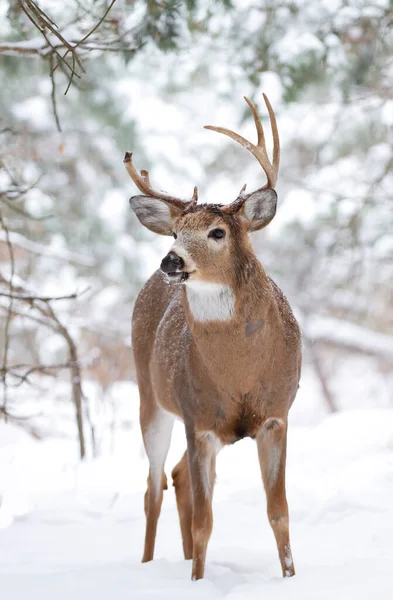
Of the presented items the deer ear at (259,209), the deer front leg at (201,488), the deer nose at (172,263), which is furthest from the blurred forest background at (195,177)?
the deer nose at (172,263)

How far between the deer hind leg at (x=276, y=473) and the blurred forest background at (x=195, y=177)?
427cm

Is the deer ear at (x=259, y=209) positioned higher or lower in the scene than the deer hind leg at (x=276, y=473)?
higher

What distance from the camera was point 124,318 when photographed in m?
15.8

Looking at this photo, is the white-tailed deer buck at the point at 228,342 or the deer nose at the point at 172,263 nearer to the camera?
the deer nose at the point at 172,263

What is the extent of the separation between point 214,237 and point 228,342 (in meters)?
0.46

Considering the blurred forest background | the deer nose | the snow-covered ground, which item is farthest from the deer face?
the blurred forest background

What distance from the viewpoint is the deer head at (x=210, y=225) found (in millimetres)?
3326

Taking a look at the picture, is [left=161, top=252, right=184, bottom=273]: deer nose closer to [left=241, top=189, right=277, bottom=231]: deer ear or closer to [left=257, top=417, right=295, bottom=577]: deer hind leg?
[left=241, top=189, right=277, bottom=231]: deer ear

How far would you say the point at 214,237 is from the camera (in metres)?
3.42

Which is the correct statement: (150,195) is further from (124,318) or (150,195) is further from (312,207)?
(124,318)

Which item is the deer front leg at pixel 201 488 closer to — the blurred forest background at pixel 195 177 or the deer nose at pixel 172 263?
the deer nose at pixel 172 263

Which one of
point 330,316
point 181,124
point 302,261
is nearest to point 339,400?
point 330,316

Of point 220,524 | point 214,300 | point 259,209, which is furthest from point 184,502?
point 259,209

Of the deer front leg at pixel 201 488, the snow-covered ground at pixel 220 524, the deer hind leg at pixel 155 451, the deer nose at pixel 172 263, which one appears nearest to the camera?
the deer nose at pixel 172 263
